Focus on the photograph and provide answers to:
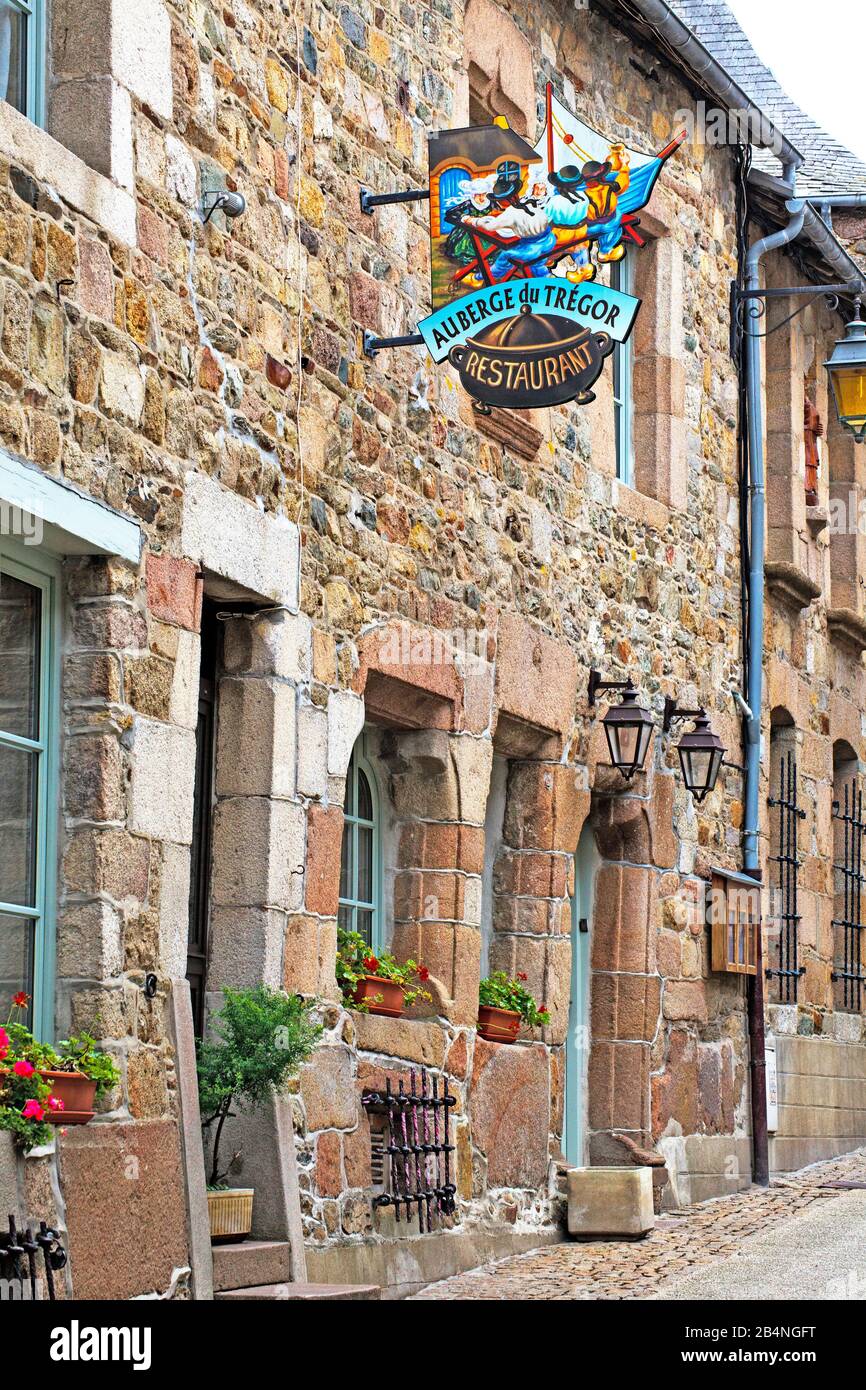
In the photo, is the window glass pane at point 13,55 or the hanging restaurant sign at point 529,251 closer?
the window glass pane at point 13,55

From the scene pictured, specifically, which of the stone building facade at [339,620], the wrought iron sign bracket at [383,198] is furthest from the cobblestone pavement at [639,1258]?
the wrought iron sign bracket at [383,198]

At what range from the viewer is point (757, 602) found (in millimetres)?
12914

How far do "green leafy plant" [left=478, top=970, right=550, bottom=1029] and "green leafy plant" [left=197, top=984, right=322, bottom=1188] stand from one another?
8.22ft

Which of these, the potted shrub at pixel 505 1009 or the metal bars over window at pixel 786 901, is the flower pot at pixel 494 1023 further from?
the metal bars over window at pixel 786 901

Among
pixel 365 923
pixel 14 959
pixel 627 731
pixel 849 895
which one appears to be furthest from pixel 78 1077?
pixel 849 895

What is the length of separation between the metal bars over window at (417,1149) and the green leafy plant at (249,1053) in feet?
3.43

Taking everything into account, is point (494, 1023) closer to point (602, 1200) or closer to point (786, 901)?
point (602, 1200)

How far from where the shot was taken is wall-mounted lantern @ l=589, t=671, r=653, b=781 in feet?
34.3

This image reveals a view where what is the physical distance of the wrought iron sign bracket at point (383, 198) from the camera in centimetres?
833

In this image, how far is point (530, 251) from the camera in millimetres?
8070

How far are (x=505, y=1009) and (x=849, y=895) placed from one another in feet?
20.3

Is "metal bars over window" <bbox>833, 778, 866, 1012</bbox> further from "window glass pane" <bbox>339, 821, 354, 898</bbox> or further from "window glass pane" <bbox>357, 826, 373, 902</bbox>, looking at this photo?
"window glass pane" <bbox>339, 821, 354, 898</bbox>
